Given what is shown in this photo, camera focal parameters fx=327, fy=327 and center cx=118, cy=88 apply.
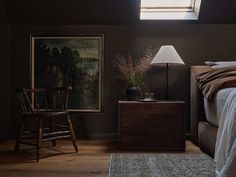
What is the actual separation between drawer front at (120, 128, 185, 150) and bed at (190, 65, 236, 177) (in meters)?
0.25

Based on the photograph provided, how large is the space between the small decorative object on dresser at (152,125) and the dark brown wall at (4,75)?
142 cm

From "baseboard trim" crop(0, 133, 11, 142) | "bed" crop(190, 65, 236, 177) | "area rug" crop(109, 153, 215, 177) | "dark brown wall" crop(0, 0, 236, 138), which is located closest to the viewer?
"bed" crop(190, 65, 236, 177)

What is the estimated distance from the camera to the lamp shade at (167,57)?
3486 millimetres

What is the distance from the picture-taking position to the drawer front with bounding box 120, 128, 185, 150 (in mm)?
3156

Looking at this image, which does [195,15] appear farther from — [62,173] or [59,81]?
[62,173]

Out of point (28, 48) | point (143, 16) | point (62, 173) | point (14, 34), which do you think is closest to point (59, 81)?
point (28, 48)

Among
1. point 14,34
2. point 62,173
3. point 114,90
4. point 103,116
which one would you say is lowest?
point 62,173

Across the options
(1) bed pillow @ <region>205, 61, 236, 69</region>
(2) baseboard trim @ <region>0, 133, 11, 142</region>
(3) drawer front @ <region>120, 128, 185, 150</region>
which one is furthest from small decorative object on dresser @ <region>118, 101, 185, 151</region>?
(2) baseboard trim @ <region>0, 133, 11, 142</region>

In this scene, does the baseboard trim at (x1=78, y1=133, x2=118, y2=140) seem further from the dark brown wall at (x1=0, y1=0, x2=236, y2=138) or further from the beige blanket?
the beige blanket

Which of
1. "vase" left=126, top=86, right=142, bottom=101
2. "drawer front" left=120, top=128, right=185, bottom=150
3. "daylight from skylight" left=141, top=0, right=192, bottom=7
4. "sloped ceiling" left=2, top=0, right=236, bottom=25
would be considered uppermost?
"daylight from skylight" left=141, top=0, right=192, bottom=7

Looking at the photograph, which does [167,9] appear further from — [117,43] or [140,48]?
[117,43]

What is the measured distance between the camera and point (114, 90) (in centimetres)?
389

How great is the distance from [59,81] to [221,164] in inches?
93.1

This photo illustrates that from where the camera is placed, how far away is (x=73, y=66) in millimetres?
3875
